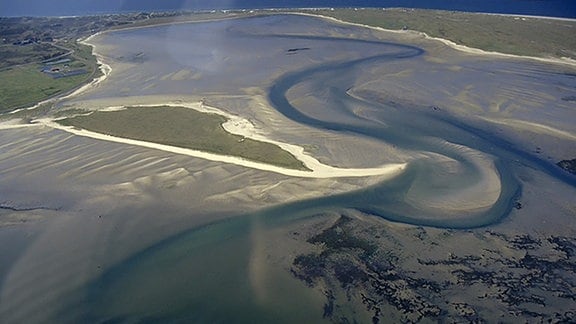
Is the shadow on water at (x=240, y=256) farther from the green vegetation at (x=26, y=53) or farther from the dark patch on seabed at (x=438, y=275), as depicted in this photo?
the green vegetation at (x=26, y=53)

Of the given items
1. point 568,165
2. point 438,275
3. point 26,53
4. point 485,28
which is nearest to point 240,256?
point 438,275

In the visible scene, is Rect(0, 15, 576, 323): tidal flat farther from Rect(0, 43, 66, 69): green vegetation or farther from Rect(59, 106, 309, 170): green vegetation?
Rect(0, 43, 66, 69): green vegetation

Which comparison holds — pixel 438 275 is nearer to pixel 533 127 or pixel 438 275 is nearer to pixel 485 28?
pixel 533 127

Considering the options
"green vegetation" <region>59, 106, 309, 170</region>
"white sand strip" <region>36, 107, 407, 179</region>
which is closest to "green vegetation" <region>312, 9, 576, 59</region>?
"white sand strip" <region>36, 107, 407, 179</region>

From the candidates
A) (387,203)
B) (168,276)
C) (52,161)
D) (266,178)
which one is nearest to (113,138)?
(52,161)

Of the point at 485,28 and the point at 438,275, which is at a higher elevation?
the point at 485,28

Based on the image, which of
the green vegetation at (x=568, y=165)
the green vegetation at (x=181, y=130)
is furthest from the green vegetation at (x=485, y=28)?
the green vegetation at (x=181, y=130)
